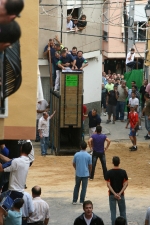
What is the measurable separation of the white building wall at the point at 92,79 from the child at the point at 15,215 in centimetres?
1899

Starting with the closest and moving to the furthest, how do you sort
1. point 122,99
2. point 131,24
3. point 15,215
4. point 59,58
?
point 15,215 → point 59,58 → point 122,99 → point 131,24

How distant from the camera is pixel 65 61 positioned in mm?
25547

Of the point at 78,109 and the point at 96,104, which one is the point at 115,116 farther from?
the point at 78,109

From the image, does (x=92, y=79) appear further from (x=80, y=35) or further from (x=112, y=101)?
(x=80, y=35)

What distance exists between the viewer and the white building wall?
97.7 feet

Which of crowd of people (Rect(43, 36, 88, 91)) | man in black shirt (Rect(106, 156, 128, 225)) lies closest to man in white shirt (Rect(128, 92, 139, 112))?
crowd of people (Rect(43, 36, 88, 91))

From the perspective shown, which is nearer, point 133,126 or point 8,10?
point 8,10

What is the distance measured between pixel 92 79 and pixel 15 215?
65.8 feet

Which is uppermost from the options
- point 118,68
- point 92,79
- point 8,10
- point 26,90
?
point 8,10

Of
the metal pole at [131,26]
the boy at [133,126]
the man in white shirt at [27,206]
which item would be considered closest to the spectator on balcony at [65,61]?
the boy at [133,126]

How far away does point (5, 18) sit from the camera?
4.01 metres

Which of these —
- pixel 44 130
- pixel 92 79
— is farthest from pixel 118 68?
pixel 44 130

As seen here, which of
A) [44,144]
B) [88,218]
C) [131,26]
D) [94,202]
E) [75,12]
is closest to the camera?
[88,218]

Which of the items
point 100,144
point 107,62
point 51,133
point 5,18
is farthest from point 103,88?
point 5,18
